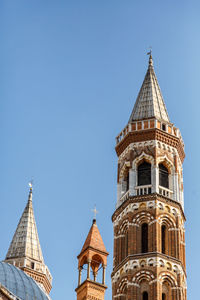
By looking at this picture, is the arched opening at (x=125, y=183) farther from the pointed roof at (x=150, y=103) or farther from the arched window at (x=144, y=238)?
the pointed roof at (x=150, y=103)

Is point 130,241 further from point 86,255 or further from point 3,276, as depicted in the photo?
point 3,276

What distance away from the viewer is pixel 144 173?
36844 millimetres

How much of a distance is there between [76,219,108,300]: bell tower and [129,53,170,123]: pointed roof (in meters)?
7.80

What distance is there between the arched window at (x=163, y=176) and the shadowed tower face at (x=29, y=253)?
8.13 m

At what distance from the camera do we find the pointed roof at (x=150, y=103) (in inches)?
1544

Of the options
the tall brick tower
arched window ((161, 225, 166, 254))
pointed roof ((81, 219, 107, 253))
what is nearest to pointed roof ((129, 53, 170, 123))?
the tall brick tower

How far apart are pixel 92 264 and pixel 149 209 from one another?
4342 millimetres

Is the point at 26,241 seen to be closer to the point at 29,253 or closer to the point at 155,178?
the point at 29,253

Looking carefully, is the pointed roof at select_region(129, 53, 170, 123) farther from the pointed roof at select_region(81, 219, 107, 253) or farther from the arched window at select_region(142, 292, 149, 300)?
the arched window at select_region(142, 292, 149, 300)

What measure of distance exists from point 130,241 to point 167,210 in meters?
2.29

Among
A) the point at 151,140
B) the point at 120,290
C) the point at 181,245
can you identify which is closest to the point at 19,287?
the point at 120,290

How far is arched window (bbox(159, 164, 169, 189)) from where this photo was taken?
120ft

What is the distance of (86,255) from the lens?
32.1 metres

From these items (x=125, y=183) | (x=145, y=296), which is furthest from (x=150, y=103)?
(x=145, y=296)
